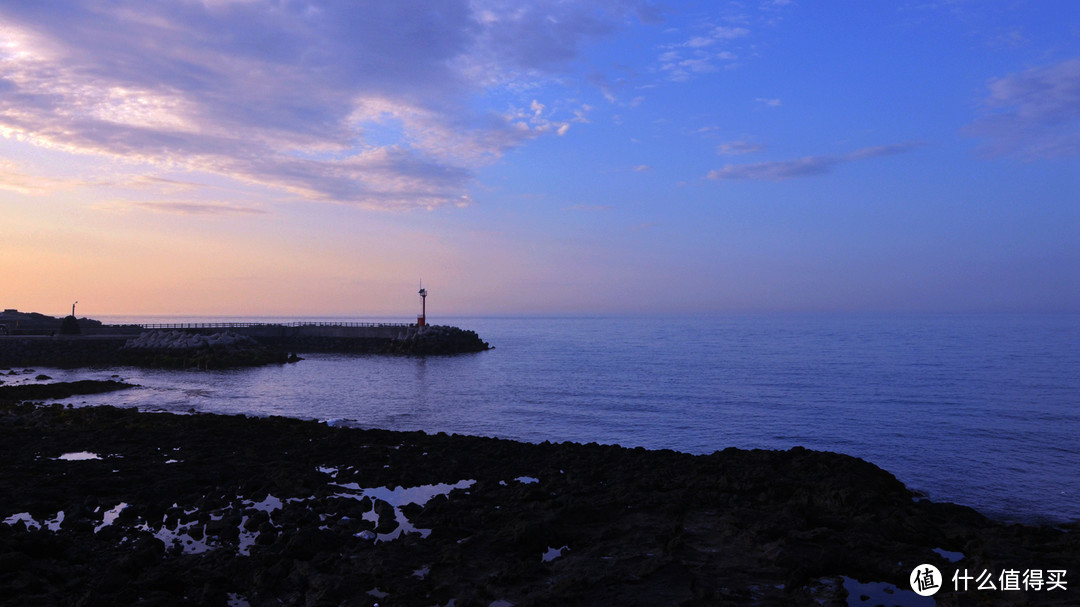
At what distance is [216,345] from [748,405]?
4285cm

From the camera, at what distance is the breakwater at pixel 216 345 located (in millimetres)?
47219

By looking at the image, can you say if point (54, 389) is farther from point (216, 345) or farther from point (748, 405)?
point (748, 405)

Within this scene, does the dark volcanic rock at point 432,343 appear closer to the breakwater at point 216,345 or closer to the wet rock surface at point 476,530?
the breakwater at point 216,345

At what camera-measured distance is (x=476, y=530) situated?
10008 millimetres

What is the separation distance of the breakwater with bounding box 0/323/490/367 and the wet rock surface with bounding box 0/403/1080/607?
35793 millimetres

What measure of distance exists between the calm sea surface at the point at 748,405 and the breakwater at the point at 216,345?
4.16 m

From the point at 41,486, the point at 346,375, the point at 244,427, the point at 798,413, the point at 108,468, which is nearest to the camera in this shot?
the point at 41,486

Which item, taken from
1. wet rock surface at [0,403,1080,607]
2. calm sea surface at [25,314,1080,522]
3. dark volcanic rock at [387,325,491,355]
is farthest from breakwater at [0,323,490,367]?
wet rock surface at [0,403,1080,607]

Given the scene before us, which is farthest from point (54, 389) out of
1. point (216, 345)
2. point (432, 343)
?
point (432, 343)

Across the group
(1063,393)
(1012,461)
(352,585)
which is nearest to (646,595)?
(352,585)

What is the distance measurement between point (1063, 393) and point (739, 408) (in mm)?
17151

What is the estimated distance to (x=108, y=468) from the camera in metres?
13.7

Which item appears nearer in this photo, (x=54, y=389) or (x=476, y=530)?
(x=476, y=530)

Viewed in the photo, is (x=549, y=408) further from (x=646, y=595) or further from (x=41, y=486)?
(x=646, y=595)
